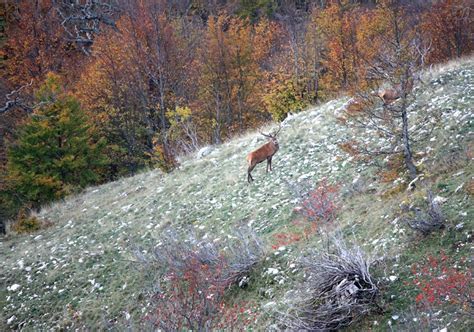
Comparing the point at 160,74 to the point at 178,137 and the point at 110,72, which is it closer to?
the point at 178,137

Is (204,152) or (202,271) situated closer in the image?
(202,271)

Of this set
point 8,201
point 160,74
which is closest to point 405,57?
point 160,74

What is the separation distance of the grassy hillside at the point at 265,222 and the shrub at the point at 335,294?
241mm

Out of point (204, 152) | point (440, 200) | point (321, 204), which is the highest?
point (440, 200)

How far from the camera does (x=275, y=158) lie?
12.1 metres

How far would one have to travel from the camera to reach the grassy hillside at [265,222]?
5.83m

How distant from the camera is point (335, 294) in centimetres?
548

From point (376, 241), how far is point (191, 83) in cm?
2356

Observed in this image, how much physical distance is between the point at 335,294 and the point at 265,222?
338 centimetres

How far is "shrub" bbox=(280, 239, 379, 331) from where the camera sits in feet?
17.4

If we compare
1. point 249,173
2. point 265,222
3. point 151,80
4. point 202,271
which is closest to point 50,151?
point 151,80

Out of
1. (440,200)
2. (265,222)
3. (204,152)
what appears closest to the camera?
(440,200)

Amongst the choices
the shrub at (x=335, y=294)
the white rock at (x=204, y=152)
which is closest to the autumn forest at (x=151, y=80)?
the white rock at (x=204, y=152)

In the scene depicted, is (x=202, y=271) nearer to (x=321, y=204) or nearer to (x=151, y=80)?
(x=321, y=204)
